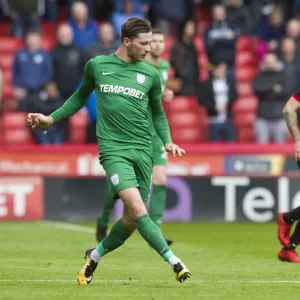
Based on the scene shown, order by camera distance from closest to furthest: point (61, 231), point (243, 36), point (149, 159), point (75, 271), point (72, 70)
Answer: point (149, 159), point (75, 271), point (61, 231), point (72, 70), point (243, 36)

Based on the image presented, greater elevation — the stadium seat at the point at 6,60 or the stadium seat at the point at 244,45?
the stadium seat at the point at 244,45

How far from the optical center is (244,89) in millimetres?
21500

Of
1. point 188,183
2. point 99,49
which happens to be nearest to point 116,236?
point 188,183

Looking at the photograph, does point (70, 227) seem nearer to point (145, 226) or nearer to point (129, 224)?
point (129, 224)

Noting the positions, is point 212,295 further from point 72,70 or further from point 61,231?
point 72,70

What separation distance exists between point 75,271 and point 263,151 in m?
8.51

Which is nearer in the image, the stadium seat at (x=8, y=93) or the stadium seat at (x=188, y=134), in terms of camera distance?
the stadium seat at (x=188, y=134)

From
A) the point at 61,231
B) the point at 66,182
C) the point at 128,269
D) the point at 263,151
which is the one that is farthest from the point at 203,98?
the point at 128,269

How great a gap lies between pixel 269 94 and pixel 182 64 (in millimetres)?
1766

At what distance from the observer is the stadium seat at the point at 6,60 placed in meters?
21.5

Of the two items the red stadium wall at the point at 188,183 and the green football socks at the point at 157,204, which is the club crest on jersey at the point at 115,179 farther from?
the red stadium wall at the point at 188,183

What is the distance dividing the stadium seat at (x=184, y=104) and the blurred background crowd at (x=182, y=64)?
2 centimetres

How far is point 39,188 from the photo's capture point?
1756 cm

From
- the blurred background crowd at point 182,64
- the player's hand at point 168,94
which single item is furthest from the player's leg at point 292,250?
the blurred background crowd at point 182,64
